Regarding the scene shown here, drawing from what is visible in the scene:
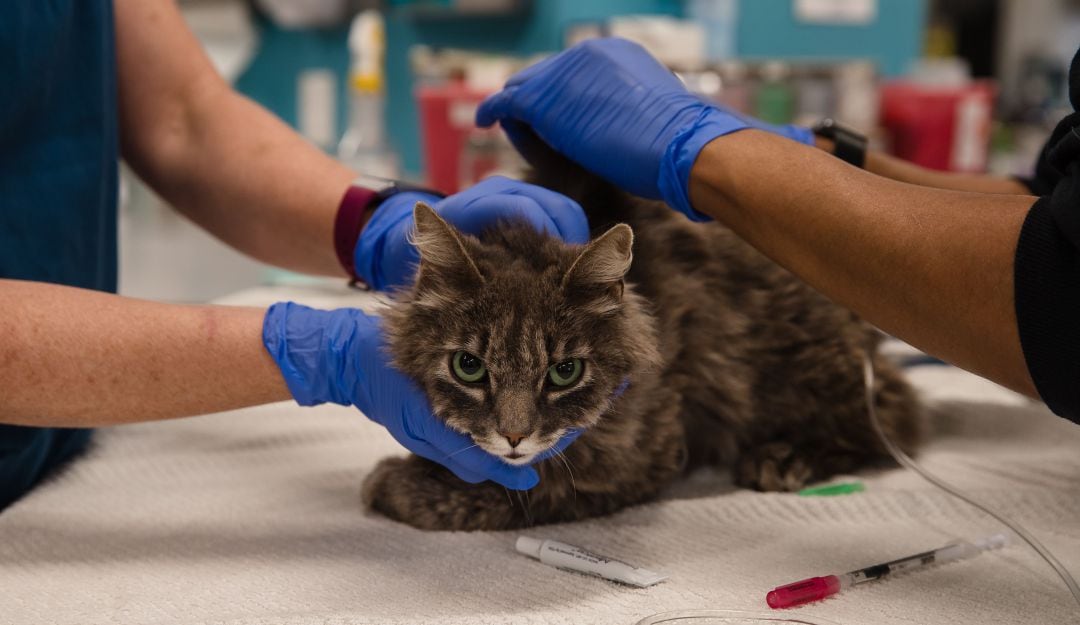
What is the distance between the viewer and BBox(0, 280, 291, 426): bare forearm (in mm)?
1247

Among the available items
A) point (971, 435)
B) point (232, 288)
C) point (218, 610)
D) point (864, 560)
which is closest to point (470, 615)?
point (218, 610)

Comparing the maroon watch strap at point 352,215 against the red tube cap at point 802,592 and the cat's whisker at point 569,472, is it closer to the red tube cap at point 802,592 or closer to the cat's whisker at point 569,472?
the cat's whisker at point 569,472

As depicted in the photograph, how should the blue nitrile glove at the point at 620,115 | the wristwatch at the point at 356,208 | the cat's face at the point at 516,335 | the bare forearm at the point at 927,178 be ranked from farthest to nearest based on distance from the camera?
the bare forearm at the point at 927,178, the wristwatch at the point at 356,208, the blue nitrile glove at the point at 620,115, the cat's face at the point at 516,335

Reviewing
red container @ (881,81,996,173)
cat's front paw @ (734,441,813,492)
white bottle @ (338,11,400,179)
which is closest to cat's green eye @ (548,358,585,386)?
cat's front paw @ (734,441,813,492)

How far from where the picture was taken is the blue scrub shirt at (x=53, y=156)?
1.47 meters

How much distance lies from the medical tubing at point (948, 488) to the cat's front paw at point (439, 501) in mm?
736

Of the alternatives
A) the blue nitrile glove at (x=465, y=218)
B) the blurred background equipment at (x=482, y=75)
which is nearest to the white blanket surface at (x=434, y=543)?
the blue nitrile glove at (x=465, y=218)

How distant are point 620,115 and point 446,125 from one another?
5.89 ft

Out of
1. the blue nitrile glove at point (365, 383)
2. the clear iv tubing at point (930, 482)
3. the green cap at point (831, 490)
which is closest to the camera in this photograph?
the clear iv tubing at point (930, 482)

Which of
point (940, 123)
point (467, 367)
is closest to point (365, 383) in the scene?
point (467, 367)

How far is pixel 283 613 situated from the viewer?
1124 millimetres

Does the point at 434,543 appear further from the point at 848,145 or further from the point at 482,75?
the point at 482,75

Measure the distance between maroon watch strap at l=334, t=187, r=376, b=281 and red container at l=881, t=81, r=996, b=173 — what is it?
2.50 metres

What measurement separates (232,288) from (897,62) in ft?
9.21
